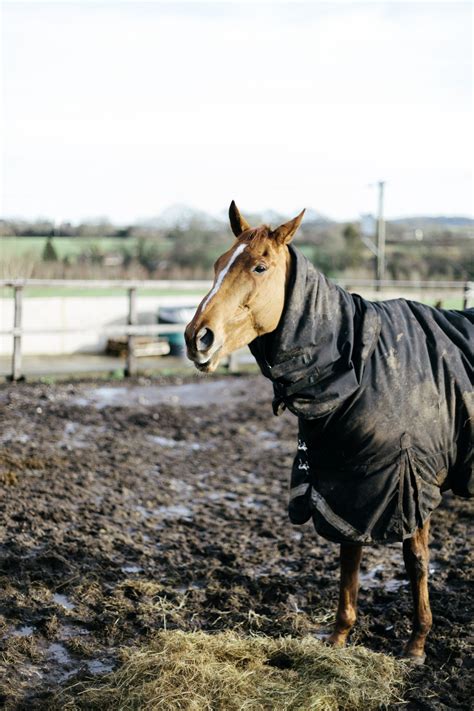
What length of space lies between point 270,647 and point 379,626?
651 mm

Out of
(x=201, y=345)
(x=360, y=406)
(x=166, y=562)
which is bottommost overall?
(x=166, y=562)

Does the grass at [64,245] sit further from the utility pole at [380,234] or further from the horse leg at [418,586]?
the horse leg at [418,586]

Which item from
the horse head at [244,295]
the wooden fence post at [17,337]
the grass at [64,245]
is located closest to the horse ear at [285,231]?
the horse head at [244,295]

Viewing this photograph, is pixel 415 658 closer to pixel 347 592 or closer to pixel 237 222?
pixel 347 592

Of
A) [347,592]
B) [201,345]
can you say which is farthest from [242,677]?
[201,345]

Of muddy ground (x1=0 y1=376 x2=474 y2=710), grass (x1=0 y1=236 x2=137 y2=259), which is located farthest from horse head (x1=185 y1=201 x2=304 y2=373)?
grass (x1=0 y1=236 x2=137 y2=259)

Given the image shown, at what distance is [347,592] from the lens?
3447 mm

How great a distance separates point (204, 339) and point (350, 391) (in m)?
0.66

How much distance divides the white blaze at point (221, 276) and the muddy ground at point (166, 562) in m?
1.59

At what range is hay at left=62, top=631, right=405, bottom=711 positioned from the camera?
2891 millimetres

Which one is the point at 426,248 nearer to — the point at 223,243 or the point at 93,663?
the point at 223,243

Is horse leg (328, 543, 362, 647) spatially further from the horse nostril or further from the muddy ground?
the horse nostril

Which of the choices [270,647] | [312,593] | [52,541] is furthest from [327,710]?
[52,541]

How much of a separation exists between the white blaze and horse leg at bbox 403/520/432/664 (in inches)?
54.2
